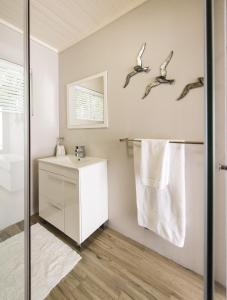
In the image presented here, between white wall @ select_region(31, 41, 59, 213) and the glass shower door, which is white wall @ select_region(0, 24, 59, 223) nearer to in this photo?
white wall @ select_region(31, 41, 59, 213)

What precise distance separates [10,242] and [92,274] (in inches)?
25.1

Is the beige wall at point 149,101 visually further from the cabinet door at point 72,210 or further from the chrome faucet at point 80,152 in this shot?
the cabinet door at point 72,210

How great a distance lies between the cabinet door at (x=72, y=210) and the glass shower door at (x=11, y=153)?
1.29 ft

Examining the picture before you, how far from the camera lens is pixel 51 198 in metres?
1.50

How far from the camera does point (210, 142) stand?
592 millimetres

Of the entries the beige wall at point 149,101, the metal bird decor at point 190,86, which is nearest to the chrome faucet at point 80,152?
the beige wall at point 149,101

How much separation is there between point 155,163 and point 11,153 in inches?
45.5

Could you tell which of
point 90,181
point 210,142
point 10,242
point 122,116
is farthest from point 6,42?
point 210,142

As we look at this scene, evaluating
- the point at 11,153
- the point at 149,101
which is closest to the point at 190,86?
the point at 149,101

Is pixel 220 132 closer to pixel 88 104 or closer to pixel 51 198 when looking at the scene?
pixel 88 104

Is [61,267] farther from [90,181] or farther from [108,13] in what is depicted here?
[108,13]

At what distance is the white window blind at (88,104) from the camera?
156cm

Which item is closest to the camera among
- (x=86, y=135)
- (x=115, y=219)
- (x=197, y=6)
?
(x=197, y=6)

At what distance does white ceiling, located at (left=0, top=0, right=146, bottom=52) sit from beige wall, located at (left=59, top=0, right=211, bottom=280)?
0.07 m
